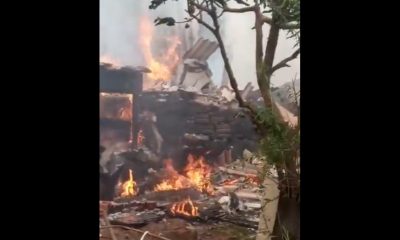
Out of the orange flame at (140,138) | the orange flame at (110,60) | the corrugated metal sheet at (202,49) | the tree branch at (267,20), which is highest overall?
the tree branch at (267,20)

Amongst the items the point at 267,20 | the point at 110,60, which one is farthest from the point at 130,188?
the point at 267,20

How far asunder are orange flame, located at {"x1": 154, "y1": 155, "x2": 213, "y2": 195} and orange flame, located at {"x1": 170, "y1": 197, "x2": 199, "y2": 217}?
0.04 m

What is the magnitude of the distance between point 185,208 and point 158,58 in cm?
42

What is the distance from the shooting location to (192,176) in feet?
4.48

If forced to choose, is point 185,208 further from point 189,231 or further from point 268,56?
point 268,56

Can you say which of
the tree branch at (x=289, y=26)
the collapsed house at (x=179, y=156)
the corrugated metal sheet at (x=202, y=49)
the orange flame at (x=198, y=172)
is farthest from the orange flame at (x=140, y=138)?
the tree branch at (x=289, y=26)

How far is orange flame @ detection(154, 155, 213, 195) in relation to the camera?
135cm

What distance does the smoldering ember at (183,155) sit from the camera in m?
1.33

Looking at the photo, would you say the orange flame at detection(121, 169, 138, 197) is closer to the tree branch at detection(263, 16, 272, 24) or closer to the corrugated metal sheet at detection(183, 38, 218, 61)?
the corrugated metal sheet at detection(183, 38, 218, 61)

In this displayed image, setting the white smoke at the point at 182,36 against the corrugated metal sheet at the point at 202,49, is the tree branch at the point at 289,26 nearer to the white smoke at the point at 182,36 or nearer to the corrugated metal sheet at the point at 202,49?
the white smoke at the point at 182,36

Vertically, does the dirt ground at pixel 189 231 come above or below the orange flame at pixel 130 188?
below
